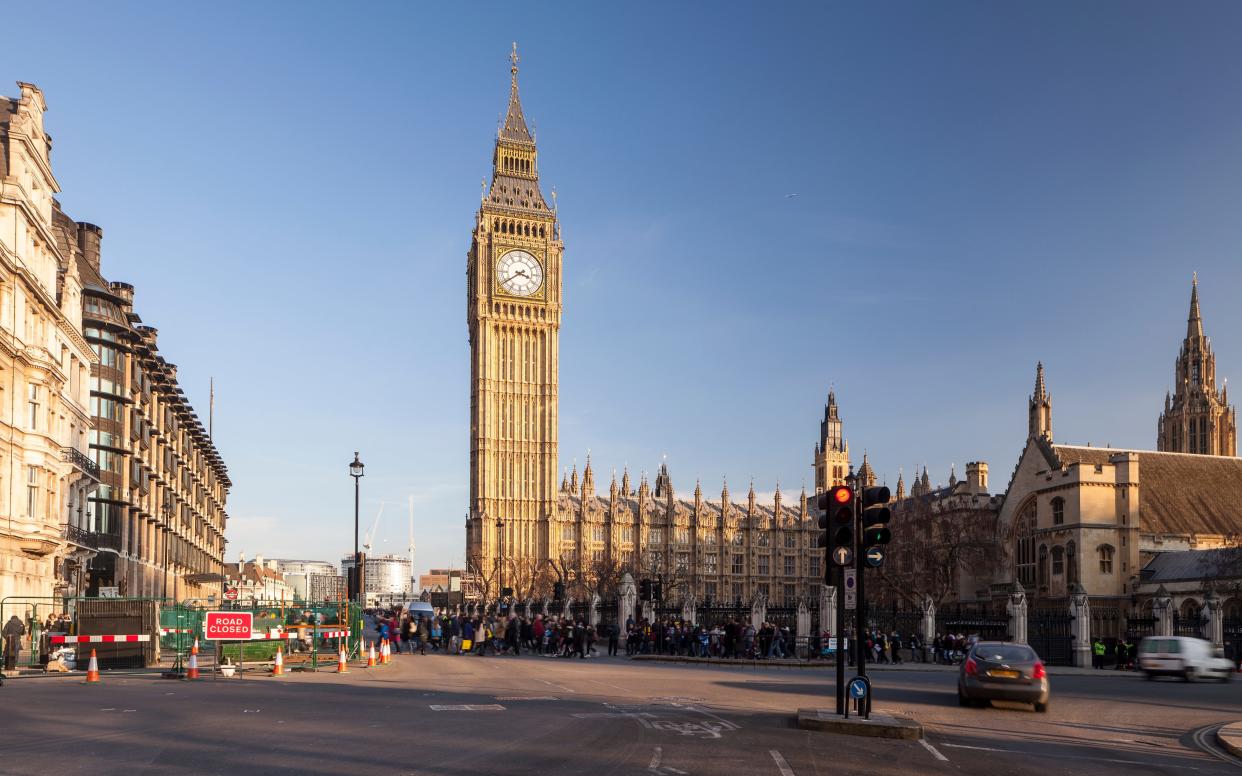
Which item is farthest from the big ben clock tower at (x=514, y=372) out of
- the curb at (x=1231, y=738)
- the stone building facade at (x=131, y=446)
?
the curb at (x=1231, y=738)

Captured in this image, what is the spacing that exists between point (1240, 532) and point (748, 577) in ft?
222

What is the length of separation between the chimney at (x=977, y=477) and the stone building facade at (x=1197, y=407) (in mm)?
36441

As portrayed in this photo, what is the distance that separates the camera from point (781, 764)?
43.8 ft

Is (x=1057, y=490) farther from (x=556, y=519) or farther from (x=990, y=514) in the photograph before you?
(x=556, y=519)

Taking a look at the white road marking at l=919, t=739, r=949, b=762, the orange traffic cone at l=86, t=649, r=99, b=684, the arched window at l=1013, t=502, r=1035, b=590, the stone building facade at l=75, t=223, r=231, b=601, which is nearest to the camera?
the white road marking at l=919, t=739, r=949, b=762

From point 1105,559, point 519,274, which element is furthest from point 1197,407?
point 519,274

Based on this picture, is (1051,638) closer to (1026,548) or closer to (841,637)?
(1026,548)

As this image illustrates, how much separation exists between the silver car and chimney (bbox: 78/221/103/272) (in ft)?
162

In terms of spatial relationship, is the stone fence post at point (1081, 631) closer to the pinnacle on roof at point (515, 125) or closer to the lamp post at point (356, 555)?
the lamp post at point (356, 555)

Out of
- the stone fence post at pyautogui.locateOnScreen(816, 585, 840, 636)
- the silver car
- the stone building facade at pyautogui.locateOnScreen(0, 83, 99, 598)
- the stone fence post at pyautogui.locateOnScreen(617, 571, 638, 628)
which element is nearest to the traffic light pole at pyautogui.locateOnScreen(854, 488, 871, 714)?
the silver car

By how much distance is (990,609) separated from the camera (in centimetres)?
7206

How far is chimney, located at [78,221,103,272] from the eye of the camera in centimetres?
5881

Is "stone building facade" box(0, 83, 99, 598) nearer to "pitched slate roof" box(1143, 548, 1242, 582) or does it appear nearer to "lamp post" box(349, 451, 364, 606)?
"lamp post" box(349, 451, 364, 606)

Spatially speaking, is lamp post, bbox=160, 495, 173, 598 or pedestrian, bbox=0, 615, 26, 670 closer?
pedestrian, bbox=0, 615, 26, 670
